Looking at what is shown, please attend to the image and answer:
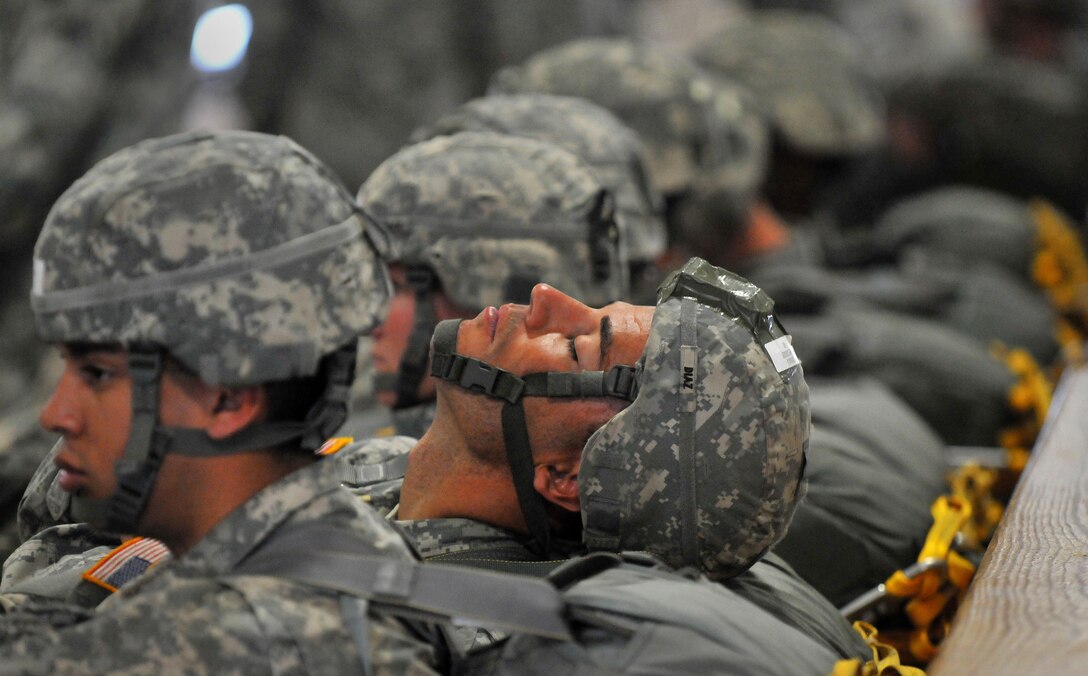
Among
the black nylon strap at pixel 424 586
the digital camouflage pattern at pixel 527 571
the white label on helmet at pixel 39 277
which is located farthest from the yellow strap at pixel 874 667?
the white label on helmet at pixel 39 277

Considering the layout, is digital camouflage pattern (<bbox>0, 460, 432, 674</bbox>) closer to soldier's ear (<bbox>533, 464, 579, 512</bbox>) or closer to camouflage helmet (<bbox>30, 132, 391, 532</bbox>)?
camouflage helmet (<bbox>30, 132, 391, 532</bbox>)

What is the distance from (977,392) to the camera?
15.4 feet

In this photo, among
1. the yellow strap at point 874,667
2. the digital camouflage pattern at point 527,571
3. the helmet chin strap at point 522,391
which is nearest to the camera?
the yellow strap at point 874,667

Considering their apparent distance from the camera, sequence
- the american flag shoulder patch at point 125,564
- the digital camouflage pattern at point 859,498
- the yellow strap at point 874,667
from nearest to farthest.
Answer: the yellow strap at point 874,667 < the american flag shoulder patch at point 125,564 < the digital camouflage pattern at point 859,498

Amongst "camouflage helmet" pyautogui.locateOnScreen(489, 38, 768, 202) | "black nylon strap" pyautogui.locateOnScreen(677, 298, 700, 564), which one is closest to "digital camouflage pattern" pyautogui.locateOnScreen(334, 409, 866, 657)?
"black nylon strap" pyautogui.locateOnScreen(677, 298, 700, 564)

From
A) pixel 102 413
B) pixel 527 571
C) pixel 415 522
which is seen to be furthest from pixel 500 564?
pixel 102 413

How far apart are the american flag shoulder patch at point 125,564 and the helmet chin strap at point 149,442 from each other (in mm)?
223

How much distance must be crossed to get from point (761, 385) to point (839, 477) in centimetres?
116

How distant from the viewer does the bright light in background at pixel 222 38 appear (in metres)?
7.25

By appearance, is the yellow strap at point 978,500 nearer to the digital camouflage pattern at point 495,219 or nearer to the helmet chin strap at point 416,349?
the digital camouflage pattern at point 495,219

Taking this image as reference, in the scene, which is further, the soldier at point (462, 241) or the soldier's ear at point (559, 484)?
the soldier at point (462, 241)


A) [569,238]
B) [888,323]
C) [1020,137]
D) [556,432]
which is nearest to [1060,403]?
[888,323]

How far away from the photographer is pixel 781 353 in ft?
7.12

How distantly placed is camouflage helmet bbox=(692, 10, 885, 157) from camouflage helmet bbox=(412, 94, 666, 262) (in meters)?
2.69
